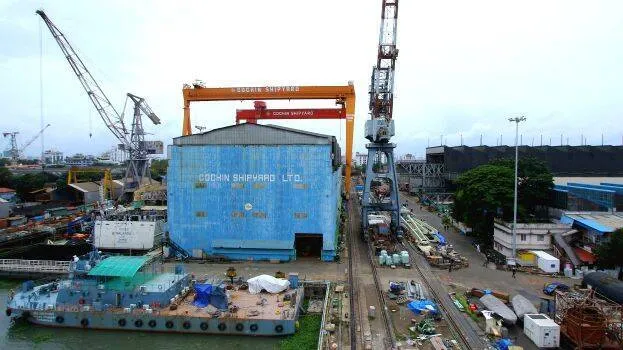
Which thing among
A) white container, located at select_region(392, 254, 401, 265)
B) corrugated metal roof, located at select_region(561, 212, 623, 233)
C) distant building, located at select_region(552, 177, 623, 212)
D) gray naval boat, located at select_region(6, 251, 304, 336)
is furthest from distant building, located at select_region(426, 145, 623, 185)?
gray naval boat, located at select_region(6, 251, 304, 336)

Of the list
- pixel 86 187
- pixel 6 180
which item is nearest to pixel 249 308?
pixel 86 187

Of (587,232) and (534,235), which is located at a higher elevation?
(587,232)

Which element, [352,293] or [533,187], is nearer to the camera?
[352,293]

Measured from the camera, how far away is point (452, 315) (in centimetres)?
2044

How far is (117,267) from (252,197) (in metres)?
11.9

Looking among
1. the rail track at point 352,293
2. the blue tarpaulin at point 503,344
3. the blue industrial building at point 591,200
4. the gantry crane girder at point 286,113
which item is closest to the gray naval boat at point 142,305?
the rail track at point 352,293

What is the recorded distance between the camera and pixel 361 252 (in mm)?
34719

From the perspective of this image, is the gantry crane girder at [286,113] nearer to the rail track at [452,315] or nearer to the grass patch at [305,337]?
the rail track at [452,315]

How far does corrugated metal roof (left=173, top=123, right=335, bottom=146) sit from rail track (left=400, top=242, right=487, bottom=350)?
12.1m

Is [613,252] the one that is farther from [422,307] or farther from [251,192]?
[251,192]

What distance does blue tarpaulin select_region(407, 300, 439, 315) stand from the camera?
2023cm

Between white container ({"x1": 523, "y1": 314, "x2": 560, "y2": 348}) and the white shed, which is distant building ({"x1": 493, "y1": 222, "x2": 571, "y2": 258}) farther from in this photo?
white container ({"x1": 523, "y1": 314, "x2": 560, "y2": 348})

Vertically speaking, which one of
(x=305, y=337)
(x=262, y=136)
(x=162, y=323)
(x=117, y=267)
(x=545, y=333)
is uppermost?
(x=262, y=136)

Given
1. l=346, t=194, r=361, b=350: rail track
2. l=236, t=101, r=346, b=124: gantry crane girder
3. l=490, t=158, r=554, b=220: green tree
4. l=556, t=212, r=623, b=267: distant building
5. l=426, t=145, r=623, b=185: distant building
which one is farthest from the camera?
l=426, t=145, r=623, b=185: distant building
